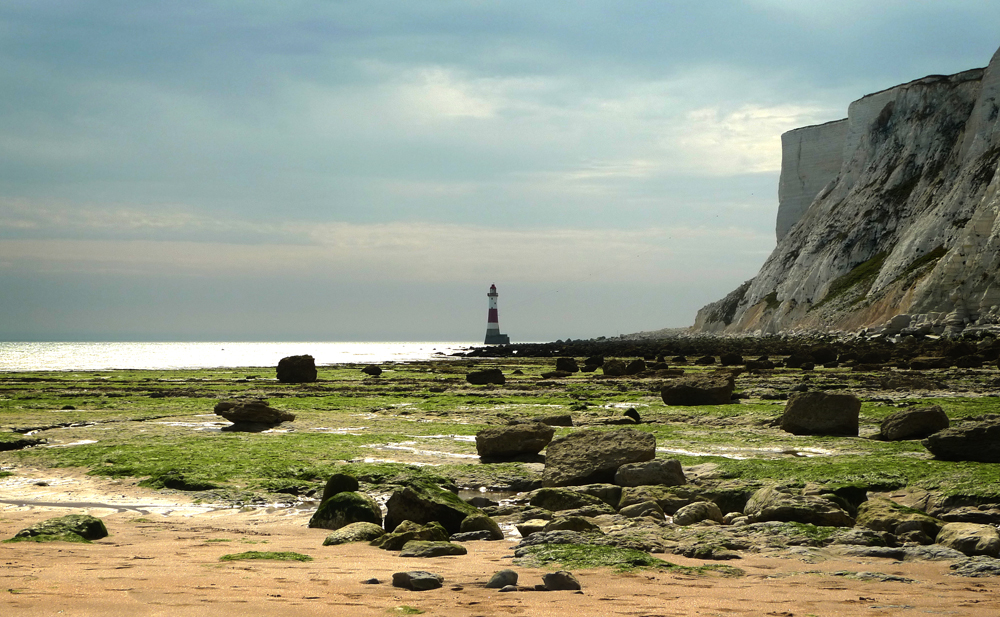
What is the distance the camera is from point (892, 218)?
3711 inches

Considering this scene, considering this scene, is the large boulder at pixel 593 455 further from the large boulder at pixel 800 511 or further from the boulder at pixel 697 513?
the large boulder at pixel 800 511

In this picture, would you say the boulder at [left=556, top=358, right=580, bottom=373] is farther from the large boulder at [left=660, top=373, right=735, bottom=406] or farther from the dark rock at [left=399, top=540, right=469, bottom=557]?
the dark rock at [left=399, top=540, right=469, bottom=557]

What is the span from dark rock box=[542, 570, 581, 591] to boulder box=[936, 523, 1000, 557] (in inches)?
157

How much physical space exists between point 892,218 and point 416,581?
3903 inches

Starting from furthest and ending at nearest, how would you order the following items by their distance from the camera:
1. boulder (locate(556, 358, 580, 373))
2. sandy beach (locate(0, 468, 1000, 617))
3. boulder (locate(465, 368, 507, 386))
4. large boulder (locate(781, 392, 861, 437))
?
boulder (locate(556, 358, 580, 373)), boulder (locate(465, 368, 507, 386)), large boulder (locate(781, 392, 861, 437)), sandy beach (locate(0, 468, 1000, 617))

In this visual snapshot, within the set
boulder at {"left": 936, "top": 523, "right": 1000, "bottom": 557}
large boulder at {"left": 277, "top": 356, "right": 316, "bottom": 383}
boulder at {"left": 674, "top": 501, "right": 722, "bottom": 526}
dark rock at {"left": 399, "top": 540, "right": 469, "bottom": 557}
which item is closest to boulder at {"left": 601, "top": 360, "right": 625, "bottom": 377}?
large boulder at {"left": 277, "top": 356, "right": 316, "bottom": 383}

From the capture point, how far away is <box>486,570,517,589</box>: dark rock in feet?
22.2

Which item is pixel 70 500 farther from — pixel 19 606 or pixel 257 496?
pixel 19 606

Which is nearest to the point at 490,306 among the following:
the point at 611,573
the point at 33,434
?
the point at 33,434

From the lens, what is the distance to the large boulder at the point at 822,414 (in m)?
16.8

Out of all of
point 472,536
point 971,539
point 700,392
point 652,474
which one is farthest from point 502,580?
point 700,392

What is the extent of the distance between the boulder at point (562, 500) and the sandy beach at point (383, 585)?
75.5 inches

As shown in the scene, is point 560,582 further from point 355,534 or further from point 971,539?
point 971,539

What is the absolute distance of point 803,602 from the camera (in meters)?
6.32
